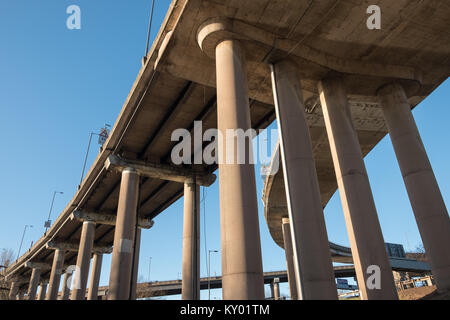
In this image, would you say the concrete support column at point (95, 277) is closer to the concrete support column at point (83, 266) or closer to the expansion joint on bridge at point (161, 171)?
the concrete support column at point (83, 266)

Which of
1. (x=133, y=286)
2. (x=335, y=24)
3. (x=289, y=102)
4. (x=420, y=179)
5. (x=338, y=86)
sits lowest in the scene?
(x=133, y=286)

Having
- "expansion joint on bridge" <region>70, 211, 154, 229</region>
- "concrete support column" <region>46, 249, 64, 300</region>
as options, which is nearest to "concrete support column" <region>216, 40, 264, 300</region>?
"expansion joint on bridge" <region>70, 211, 154, 229</region>

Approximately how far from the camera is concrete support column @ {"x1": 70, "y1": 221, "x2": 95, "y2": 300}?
112ft

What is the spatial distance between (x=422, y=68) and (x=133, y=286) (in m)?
Answer: 32.4

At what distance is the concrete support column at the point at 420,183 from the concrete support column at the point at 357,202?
108 inches

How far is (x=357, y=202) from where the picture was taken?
1539 cm

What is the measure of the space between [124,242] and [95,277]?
92.1ft

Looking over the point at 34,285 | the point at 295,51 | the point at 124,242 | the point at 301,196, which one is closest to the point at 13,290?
the point at 34,285

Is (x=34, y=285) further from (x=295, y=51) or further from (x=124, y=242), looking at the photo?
(x=295, y=51)

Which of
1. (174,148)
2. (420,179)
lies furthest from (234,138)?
(174,148)

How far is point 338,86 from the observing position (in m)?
18.2

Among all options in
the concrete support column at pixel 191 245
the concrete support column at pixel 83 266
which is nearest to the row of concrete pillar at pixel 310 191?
the concrete support column at pixel 191 245
